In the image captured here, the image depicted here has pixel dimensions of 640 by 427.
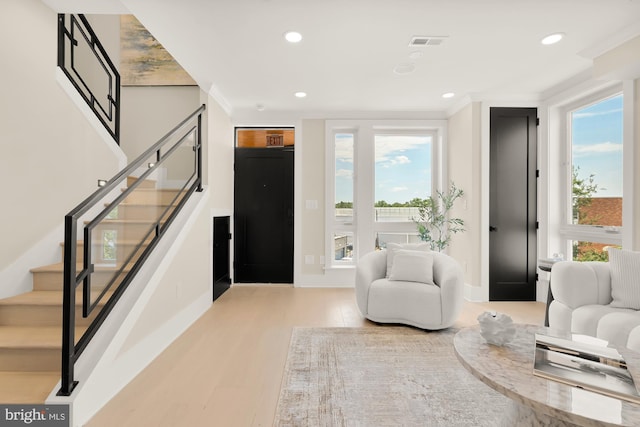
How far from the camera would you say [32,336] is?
212 cm

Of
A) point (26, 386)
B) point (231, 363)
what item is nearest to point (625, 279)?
point (231, 363)

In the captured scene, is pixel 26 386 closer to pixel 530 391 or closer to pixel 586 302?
pixel 530 391

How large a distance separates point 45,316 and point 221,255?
2.48m

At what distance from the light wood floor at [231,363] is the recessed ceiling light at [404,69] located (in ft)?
8.94

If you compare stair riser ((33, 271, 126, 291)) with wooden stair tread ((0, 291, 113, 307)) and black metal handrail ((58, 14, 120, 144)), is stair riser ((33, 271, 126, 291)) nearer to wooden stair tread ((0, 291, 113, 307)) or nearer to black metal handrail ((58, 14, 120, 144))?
wooden stair tread ((0, 291, 113, 307))

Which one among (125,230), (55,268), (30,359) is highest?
(125,230)

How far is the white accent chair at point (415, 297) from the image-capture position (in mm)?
3221

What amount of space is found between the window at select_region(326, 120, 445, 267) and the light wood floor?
44.2 inches

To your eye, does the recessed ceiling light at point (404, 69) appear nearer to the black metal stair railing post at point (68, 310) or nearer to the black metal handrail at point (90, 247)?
the black metal handrail at point (90, 247)

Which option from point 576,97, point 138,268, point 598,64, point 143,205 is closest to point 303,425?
point 138,268

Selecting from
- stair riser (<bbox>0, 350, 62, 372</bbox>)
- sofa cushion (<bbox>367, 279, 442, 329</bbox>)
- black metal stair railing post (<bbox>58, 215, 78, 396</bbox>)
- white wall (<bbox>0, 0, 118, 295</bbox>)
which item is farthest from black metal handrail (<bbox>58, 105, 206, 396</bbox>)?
sofa cushion (<bbox>367, 279, 442, 329</bbox>)

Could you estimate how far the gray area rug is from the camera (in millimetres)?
1877

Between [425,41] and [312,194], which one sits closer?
[425,41]

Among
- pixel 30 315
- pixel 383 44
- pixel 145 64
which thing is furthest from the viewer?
pixel 145 64
